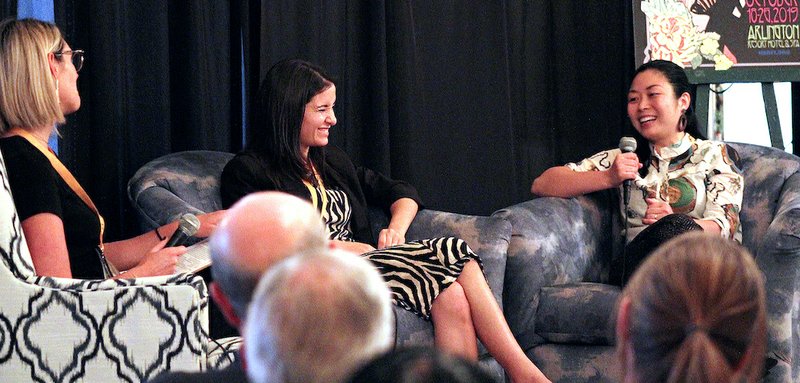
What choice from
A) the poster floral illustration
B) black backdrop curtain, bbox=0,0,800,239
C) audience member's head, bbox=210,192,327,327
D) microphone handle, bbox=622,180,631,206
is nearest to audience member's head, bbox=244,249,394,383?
audience member's head, bbox=210,192,327,327

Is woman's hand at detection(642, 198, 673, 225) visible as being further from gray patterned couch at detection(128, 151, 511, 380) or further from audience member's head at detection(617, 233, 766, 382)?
audience member's head at detection(617, 233, 766, 382)

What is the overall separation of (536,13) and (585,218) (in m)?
1.16

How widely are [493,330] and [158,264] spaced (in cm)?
91

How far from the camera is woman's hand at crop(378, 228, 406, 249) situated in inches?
123

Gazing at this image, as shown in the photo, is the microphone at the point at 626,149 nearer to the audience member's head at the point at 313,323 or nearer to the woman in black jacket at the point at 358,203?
the woman in black jacket at the point at 358,203

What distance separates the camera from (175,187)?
3.13 metres

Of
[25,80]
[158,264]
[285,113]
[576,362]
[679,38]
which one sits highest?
[679,38]

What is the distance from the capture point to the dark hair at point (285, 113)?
3219 millimetres

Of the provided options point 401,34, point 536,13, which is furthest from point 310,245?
point 536,13

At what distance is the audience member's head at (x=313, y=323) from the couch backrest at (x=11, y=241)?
1528mm

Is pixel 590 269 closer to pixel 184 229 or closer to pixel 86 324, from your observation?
pixel 184 229

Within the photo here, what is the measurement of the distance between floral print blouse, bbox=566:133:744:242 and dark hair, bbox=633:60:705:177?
3 cm

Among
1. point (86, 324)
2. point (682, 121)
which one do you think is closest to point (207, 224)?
point (86, 324)

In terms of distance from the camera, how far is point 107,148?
3.29 meters
